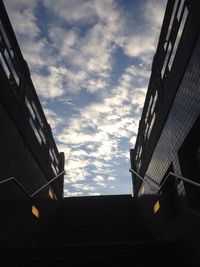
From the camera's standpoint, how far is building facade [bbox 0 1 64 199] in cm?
603

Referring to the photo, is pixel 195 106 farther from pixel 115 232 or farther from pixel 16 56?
pixel 16 56

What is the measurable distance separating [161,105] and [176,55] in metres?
1.93

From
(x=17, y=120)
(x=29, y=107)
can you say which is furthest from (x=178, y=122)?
(x=29, y=107)

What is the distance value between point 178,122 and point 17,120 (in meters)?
3.91

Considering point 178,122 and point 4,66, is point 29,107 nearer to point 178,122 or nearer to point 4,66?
point 4,66

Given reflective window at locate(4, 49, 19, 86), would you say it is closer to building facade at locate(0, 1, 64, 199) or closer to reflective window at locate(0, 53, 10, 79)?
building facade at locate(0, 1, 64, 199)

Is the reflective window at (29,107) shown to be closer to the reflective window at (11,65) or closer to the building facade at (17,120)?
the building facade at (17,120)

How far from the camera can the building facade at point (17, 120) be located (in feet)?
19.8

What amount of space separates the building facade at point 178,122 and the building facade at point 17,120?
3577mm

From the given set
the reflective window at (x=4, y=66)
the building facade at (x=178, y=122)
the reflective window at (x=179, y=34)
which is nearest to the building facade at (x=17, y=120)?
the reflective window at (x=4, y=66)

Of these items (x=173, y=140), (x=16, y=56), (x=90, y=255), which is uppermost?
(x=16, y=56)

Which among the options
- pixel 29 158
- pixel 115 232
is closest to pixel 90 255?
pixel 115 232

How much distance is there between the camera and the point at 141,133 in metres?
12.3

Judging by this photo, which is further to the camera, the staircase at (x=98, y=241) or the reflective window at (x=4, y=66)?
the reflective window at (x=4, y=66)
